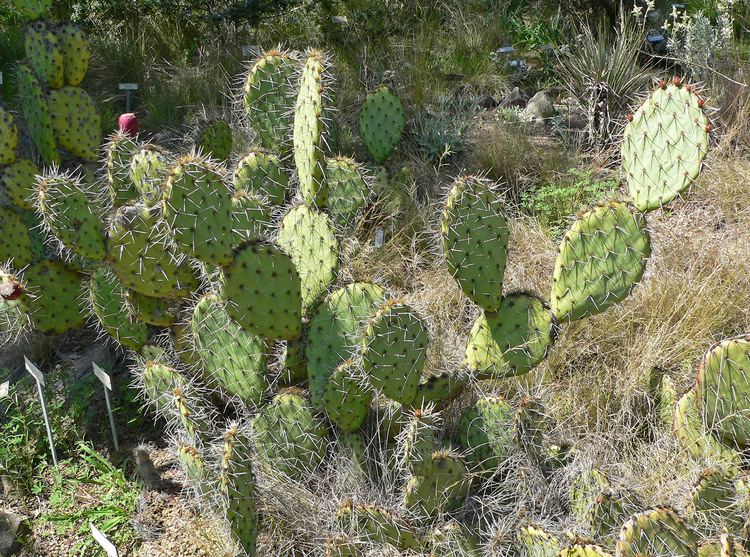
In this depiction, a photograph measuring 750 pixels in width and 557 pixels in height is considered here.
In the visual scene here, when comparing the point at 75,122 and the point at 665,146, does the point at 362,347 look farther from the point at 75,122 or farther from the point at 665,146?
the point at 75,122

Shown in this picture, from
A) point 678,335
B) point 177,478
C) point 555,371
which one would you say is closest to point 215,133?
point 177,478

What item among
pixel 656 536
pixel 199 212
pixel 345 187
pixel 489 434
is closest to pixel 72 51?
pixel 345 187

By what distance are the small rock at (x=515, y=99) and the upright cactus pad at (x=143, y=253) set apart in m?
3.32

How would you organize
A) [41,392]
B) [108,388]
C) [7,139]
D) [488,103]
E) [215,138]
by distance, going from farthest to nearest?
[488,103] → [215,138] → [7,139] → [108,388] → [41,392]

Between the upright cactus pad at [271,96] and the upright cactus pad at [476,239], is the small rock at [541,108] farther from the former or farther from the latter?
the upright cactus pad at [476,239]

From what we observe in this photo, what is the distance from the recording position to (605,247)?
2531 mm

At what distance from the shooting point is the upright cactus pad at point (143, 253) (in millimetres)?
2682

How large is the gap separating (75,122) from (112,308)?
61.4 inches

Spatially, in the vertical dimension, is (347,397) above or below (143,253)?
below

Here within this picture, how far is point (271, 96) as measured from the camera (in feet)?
11.9

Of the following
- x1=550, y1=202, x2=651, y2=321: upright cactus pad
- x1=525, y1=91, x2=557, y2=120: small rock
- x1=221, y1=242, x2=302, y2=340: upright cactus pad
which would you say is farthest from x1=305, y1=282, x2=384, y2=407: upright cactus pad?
x1=525, y1=91, x2=557, y2=120: small rock

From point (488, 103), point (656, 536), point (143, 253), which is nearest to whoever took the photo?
point (656, 536)

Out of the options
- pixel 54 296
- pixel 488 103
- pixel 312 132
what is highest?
pixel 312 132

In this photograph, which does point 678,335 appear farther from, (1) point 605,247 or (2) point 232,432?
(2) point 232,432
